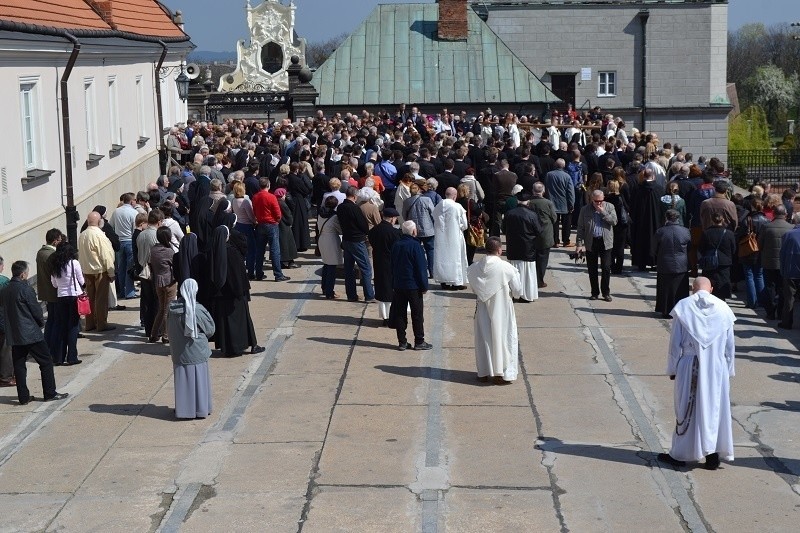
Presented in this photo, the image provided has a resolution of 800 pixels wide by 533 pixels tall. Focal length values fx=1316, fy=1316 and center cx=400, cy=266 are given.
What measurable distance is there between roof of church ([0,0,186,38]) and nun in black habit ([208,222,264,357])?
5.33m

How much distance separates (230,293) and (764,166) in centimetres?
4243

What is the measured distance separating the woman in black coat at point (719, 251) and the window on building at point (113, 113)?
1326 cm

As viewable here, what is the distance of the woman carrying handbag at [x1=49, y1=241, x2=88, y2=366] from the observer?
1468 centimetres

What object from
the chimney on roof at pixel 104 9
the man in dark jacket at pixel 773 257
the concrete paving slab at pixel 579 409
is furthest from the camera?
the chimney on roof at pixel 104 9

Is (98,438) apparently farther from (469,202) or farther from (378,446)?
(469,202)

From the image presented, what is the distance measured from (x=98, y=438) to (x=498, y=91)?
32.0 metres

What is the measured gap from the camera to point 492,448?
38.1ft

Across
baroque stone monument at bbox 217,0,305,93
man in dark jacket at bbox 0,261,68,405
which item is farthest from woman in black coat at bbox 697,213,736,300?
baroque stone monument at bbox 217,0,305,93

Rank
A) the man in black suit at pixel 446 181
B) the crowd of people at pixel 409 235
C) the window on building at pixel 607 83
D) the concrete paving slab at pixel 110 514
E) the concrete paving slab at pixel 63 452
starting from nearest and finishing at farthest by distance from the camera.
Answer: the concrete paving slab at pixel 110 514
the concrete paving slab at pixel 63 452
the crowd of people at pixel 409 235
the man in black suit at pixel 446 181
the window on building at pixel 607 83

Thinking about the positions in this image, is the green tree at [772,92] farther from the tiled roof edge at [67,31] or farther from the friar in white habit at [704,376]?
the friar in white habit at [704,376]

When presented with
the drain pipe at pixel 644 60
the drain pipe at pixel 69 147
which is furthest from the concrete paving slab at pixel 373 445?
the drain pipe at pixel 644 60

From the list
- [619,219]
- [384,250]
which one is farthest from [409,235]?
[619,219]

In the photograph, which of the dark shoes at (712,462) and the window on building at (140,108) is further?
the window on building at (140,108)

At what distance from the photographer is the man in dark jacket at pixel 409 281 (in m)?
15.2
